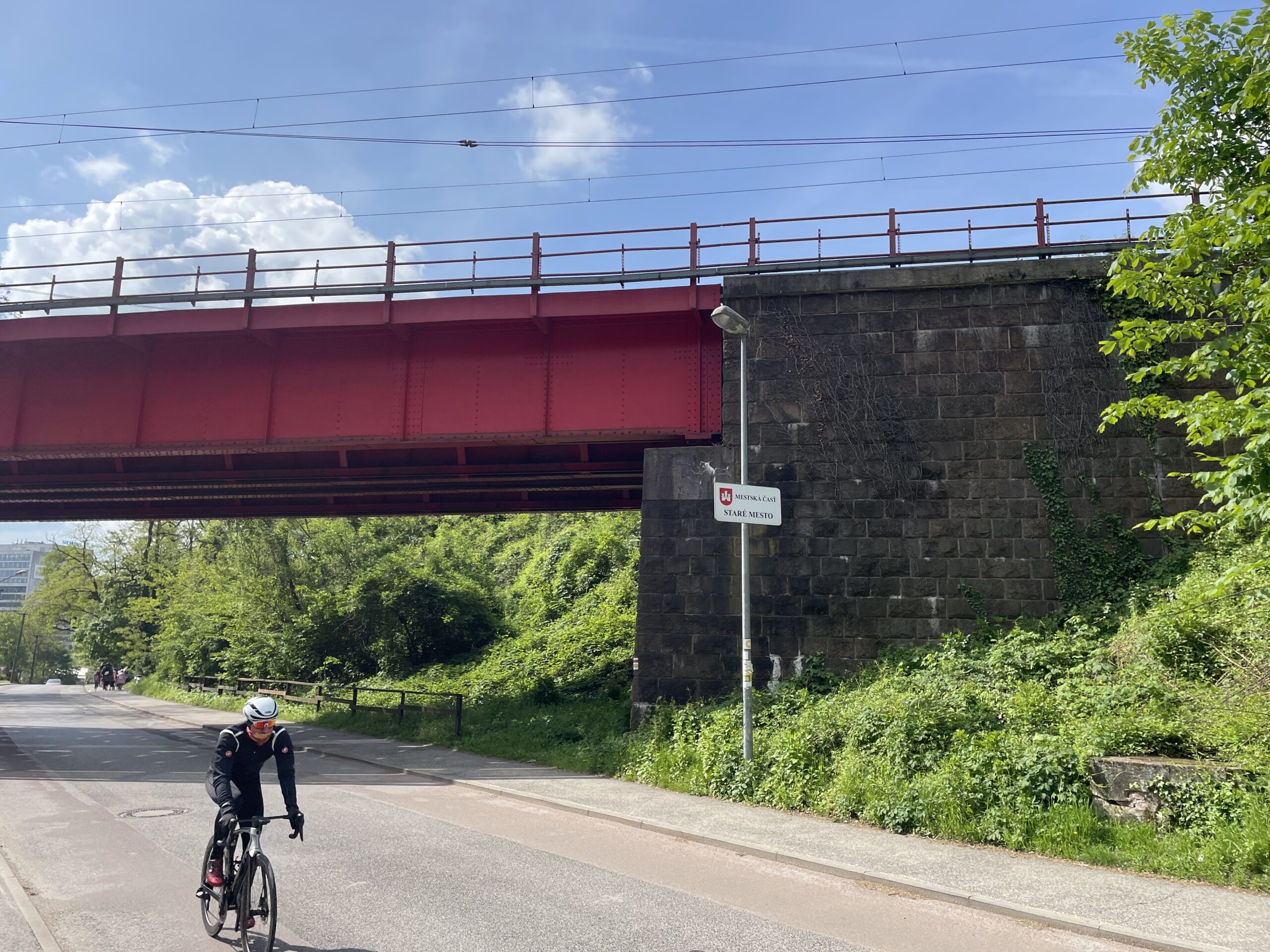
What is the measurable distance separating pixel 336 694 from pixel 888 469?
61.8 feet

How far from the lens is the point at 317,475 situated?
1984 centimetres

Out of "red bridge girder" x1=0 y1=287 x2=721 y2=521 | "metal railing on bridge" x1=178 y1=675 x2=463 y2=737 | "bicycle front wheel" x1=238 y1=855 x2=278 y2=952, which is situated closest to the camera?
"bicycle front wheel" x1=238 y1=855 x2=278 y2=952

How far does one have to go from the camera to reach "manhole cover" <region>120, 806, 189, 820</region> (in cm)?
1027

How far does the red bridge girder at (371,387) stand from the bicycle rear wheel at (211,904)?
36.7 ft

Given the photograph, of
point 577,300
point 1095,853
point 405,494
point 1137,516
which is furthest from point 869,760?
point 405,494

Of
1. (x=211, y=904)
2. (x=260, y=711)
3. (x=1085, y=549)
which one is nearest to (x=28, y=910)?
(x=211, y=904)

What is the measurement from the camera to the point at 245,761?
579 cm

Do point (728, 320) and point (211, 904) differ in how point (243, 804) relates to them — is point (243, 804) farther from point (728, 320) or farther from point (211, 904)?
point (728, 320)

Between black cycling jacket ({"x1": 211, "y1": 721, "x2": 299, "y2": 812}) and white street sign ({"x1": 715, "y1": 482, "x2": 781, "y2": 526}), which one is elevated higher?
white street sign ({"x1": 715, "y1": 482, "x2": 781, "y2": 526})

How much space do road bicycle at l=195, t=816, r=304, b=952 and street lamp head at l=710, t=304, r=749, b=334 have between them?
779cm

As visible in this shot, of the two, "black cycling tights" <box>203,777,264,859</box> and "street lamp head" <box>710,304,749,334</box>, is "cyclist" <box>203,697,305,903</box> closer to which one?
"black cycling tights" <box>203,777,264,859</box>

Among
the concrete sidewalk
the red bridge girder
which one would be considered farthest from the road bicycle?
the red bridge girder

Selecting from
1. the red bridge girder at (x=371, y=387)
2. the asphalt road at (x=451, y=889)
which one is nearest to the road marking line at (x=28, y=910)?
the asphalt road at (x=451, y=889)

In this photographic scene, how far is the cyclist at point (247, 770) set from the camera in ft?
18.3
